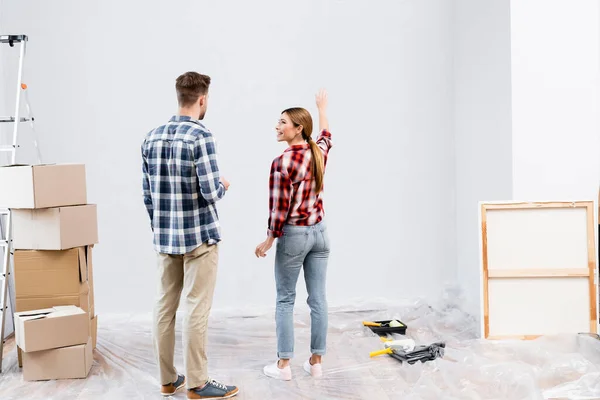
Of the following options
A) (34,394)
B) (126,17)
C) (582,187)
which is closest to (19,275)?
(34,394)

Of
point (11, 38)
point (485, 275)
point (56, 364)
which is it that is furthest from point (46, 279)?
point (485, 275)

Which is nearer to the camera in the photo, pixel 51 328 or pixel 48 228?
pixel 51 328

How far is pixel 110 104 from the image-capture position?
4.52 meters

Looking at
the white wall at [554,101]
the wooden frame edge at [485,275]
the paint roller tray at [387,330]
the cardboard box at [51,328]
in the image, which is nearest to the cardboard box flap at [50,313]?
the cardboard box at [51,328]

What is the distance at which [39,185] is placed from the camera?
3.39 m

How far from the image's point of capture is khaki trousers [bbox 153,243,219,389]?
292cm

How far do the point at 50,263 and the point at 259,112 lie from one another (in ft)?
5.78

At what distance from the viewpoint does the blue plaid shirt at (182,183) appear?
2830mm

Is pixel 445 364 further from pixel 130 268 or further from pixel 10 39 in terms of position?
pixel 10 39

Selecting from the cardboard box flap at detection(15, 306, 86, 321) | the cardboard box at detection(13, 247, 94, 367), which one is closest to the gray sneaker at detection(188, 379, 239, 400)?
the cardboard box flap at detection(15, 306, 86, 321)

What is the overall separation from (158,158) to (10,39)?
1.36m

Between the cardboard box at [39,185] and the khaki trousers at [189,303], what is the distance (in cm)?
85

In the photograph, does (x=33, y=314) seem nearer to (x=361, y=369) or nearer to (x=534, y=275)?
(x=361, y=369)

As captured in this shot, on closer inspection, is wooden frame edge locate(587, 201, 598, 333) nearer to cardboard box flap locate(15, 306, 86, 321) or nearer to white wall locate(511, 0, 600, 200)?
white wall locate(511, 0, 600, 200)
